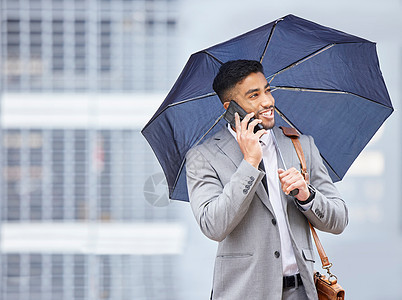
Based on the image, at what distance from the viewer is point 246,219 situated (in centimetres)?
157

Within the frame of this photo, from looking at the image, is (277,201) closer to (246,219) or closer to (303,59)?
(246,219)

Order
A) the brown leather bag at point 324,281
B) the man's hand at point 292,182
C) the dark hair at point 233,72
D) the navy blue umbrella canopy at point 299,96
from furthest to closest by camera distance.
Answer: the navy blue umbrella canopy at point 299,96
the dark hair at point 233,72
the brown leather bag at point 324,281
the man's hand at point 292,182

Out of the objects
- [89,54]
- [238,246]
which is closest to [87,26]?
[89,54]

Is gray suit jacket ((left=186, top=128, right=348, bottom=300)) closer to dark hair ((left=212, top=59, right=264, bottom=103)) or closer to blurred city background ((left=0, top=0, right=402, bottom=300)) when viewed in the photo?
dark hair ((left=212, top=59, right=264, bottom=103))

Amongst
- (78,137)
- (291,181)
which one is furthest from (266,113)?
(78,137)

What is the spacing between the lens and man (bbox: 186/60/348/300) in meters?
1.47

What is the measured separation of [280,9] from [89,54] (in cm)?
217

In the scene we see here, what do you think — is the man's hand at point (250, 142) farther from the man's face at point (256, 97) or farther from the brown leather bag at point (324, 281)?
the brown leather bag at point (324, 281)

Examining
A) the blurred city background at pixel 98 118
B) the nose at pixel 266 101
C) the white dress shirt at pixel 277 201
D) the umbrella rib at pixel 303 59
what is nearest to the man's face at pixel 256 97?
the nose at pixel 266 101

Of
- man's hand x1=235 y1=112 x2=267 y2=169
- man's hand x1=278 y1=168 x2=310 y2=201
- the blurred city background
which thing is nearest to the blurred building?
the blurred city background

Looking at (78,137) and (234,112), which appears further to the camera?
(78,137)

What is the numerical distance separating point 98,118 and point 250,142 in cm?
501

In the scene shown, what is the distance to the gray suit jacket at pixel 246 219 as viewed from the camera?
1.46 m

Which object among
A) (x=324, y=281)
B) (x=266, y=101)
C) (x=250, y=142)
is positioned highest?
(x=266, y=101)
